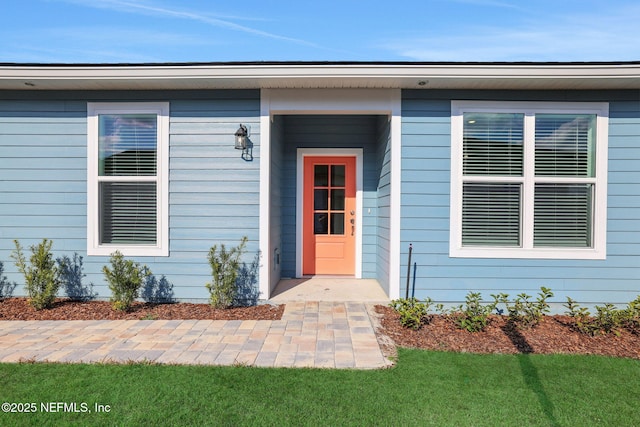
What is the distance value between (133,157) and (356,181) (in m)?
3.14

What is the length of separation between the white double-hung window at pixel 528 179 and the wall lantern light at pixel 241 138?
246 centimetres

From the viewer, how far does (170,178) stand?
4.48 m

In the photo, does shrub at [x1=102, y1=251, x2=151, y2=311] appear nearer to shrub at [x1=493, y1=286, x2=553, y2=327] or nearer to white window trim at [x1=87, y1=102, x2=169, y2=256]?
white window trim at [x1=87, y1=102, x2=169, y2=256]

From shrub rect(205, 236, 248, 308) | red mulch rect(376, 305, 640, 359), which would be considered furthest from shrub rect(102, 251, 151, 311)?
red mulch rect(376, 305, 640, 359)

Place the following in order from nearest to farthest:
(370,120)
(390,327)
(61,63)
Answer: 1. (390,327)
2. (61,63)
3. (370,120)

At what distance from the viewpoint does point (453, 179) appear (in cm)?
438

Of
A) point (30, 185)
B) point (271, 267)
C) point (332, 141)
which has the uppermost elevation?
point (332, 141)

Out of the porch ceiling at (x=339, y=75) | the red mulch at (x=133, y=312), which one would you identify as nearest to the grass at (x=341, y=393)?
the red mulch at (x=133, y=312)

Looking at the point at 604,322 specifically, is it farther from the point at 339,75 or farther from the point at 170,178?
the point at 170,178

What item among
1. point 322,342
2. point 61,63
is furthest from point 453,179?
point 61,63

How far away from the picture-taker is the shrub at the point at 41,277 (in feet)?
13.7

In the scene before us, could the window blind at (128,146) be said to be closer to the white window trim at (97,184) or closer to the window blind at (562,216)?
the white window trim at (97,184)

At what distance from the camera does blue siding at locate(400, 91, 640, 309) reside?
429 centimetres

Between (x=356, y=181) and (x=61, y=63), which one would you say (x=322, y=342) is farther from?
(x=61, y=63)
